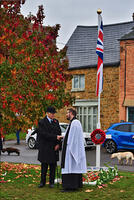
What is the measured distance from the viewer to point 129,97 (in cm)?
2912

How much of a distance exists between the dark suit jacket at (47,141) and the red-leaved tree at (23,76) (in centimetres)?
125

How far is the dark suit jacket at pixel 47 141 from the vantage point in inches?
392

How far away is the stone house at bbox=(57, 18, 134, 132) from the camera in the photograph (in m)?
29.2

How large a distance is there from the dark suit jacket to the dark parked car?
1134 cm

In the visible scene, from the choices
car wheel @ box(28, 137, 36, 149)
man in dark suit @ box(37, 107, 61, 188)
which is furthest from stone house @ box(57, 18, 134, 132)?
man in dark suit @ box(37, 107, 61, 188)

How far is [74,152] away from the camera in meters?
9.56

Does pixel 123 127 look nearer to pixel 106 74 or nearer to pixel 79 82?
pixel 106 74

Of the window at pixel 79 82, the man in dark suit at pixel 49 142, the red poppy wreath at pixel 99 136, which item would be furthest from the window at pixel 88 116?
the man in dark suit at pixel 49 142

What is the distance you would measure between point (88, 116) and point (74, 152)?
22.3 metres

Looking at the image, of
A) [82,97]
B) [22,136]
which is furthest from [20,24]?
[22,136]

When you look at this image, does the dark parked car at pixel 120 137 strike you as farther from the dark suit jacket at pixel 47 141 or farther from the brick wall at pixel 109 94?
the dark suit jacket at pixel 47 141

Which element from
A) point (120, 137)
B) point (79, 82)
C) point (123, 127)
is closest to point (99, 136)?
point (120, 137)

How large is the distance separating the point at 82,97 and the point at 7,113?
21.2 m

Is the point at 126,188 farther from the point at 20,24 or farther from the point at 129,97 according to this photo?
the point at 129,97
